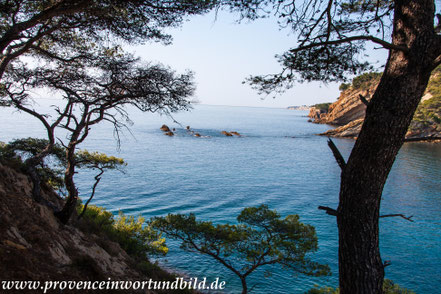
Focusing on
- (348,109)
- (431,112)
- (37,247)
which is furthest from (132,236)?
(348,109)

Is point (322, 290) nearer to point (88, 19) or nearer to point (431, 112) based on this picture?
point (88, 19)

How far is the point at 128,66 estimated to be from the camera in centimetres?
862

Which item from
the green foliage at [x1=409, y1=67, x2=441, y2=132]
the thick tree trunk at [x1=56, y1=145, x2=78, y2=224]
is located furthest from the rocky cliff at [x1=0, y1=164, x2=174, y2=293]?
the green foliage at [x1=409, y1=67, x2=441, y2=132]

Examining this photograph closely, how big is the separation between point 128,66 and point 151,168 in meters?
28.3

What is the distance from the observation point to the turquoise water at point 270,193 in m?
15.6

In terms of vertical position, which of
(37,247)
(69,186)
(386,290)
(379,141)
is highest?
(379,141)

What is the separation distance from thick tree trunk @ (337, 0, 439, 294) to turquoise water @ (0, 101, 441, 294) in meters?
10.8

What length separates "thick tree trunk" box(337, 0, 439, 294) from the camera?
3.87 metres

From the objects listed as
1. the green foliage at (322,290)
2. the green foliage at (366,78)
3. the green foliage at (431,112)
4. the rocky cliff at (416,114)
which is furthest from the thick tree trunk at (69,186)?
the green foliage at (431,112)

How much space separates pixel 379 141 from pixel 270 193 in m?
25.0

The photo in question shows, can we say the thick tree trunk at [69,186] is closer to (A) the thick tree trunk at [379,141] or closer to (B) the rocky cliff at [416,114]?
(A) the thick tree trunk at [379,141]

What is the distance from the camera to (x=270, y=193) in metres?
28.4

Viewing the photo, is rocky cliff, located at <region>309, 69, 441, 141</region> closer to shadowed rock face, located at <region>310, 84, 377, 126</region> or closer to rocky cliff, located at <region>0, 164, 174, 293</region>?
shadowed rock face, located at <region>310, 84, 377, 126</region>

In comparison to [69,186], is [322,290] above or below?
below
